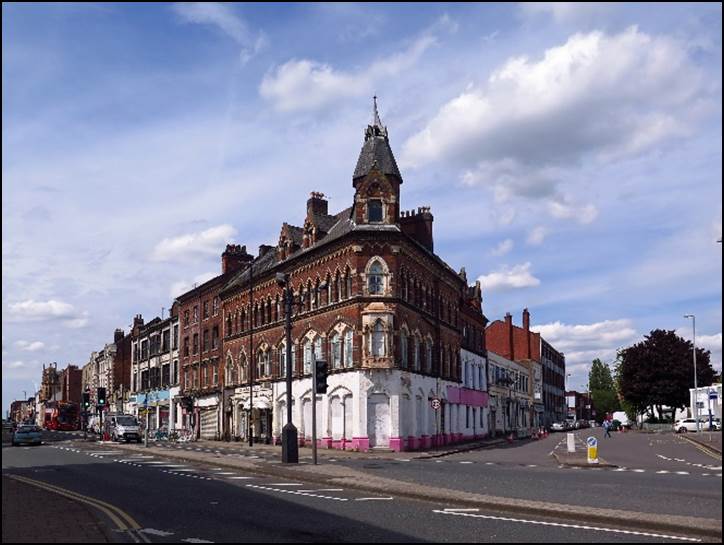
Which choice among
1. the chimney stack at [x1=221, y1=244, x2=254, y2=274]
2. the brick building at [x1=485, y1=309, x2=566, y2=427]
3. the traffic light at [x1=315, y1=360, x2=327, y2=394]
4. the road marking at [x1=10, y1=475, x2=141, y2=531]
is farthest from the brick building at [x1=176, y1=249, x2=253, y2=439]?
the road marking at [x1=10, y1=475, x2=141, y2=531]

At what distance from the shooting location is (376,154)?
161ft

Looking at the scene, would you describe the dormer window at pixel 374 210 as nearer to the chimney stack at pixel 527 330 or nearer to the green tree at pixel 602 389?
the chimney stack at pixel 527 330


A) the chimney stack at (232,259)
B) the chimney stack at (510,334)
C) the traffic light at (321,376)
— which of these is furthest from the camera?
the chimney stack at (510,334)

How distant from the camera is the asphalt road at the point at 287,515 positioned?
12.9 meters

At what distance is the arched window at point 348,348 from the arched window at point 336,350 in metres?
0.53

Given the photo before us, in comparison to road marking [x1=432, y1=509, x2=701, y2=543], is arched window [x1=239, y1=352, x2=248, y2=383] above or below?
above

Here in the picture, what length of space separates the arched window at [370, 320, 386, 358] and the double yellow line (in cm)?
2351

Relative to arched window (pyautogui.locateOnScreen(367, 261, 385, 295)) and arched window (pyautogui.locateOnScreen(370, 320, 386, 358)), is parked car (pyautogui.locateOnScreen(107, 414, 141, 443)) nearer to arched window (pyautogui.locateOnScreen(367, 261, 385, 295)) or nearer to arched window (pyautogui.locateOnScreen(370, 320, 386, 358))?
arched window (pyautogui.locateOnScreen(370, 320, 386, 358))

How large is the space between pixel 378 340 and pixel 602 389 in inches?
5090

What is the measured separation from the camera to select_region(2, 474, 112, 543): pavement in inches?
468

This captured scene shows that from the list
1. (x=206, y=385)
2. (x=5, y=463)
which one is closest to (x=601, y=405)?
(x=206, y=385)

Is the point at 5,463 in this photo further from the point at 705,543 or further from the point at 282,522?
the point at 705,543

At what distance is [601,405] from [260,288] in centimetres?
11226

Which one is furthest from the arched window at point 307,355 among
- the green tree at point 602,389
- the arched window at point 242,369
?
the green tree at point 602,389
